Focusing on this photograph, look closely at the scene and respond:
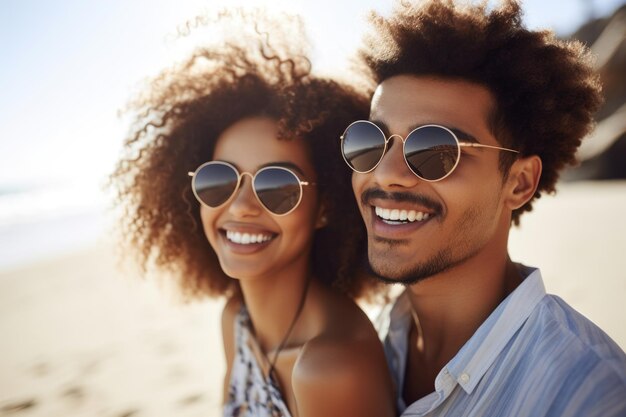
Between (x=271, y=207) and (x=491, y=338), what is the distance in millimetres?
1122

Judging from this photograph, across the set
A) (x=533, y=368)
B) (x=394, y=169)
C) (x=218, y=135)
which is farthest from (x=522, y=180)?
(x=218, y=135)

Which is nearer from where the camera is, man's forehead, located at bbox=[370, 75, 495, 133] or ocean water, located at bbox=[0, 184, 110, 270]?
man's forehead, located at bbox=[370, 75, 495, 133]

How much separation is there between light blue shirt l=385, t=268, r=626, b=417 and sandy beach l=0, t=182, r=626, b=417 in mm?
2329

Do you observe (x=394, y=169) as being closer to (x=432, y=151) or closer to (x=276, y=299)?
(x=432, y=151)

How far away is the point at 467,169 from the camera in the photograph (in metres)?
1.97

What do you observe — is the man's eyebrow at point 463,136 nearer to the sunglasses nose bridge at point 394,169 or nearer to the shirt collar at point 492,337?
the sunglasses nose bridge at point 394,169

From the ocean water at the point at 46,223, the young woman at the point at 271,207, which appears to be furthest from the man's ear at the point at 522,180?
the ocean water at the point at 46,223

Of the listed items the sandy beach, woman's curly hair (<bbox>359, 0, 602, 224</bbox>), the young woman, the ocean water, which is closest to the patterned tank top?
the young woman

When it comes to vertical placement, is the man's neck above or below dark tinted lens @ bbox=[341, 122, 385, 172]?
below

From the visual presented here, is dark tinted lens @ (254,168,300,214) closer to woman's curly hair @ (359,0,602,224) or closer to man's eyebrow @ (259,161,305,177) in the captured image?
man's eyebrow @ (259,161,305,177)

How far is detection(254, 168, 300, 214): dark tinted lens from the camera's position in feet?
7.47

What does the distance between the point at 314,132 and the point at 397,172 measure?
626mm

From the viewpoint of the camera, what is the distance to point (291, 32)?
2852 millimetres

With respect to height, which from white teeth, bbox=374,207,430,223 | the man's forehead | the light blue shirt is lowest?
the light blue shirt
